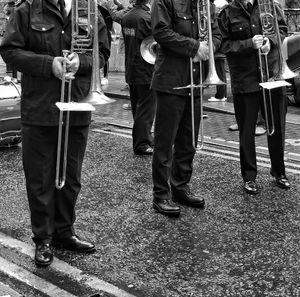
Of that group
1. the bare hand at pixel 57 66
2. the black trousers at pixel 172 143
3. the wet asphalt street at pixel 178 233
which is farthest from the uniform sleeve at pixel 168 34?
the wet asphalt street at pixel 178 233

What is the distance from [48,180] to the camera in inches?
155

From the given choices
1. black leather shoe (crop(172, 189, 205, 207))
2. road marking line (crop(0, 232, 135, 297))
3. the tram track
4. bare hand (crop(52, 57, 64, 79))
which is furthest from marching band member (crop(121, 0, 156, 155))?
bare hand (crop(52, 57, 64, 79))

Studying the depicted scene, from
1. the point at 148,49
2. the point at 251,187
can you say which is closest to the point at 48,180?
the point at 251,187

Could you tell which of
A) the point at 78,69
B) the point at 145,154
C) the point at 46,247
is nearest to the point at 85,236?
the point at 46,247

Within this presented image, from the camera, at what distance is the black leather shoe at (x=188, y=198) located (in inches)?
203

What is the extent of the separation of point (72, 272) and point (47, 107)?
1072 mm

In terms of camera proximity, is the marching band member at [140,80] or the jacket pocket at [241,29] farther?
the marching band member at [140,80]

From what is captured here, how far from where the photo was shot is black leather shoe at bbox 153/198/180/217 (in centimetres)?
491

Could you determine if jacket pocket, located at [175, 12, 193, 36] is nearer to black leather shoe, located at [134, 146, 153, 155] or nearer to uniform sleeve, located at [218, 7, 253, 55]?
uniform sleeve, located at [218, 7, 253, 55]

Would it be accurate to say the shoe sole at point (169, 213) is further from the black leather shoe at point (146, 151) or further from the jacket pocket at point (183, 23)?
the black leather shoe at point (146, 151)

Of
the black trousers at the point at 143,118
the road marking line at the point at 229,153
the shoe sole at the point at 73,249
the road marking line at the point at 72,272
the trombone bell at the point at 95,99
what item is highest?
the trombone bell at the point at 95,99

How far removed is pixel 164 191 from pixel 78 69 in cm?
157

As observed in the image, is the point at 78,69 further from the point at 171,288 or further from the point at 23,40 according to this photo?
the point at 171,288

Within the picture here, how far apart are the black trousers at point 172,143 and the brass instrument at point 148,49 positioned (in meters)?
2.13
